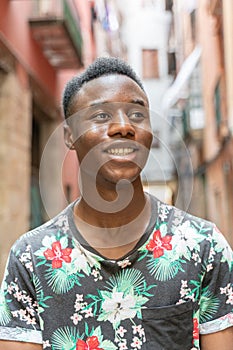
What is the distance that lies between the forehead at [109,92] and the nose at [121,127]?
6 centimetres

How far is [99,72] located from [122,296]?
606 millimetres

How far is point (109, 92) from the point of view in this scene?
1462 millimetres

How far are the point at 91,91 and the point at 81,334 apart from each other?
2.10 ft

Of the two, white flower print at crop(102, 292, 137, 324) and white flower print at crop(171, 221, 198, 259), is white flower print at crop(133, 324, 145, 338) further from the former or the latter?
white flower print at crop(171, 221, 198, 259)

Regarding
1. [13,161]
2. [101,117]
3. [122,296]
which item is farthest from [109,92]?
[13,161]

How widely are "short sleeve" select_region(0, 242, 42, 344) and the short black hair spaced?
461 mm

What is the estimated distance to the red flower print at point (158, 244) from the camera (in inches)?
59.3

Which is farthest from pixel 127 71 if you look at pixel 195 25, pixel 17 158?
pixel 195 25

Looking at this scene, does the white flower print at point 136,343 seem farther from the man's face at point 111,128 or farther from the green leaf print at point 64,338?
the man's face at point 111,128

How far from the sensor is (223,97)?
1152 cm

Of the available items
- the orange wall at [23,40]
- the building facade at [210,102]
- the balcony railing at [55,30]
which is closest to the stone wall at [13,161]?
the orange wall at [23,40]

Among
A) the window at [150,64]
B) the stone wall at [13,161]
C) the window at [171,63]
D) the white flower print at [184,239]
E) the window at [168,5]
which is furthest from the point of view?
the window at [150,64]

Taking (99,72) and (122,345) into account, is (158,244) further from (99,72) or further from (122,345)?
(99,72)

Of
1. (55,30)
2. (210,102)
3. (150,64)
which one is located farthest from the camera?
(150,64)
